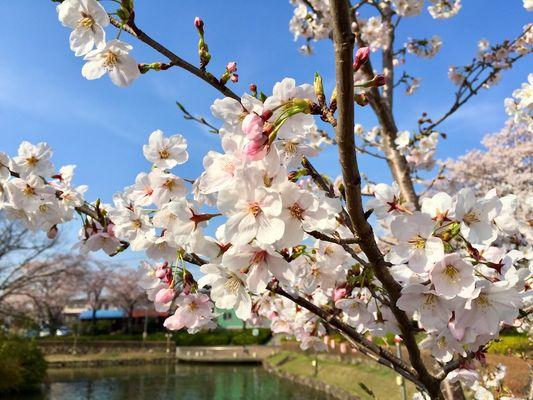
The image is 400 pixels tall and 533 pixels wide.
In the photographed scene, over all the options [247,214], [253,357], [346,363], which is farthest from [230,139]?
[253,357]

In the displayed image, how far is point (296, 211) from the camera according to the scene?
92cm

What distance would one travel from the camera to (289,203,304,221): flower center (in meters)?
0.91

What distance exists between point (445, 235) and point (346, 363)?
15.3m

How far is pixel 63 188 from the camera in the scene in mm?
1949

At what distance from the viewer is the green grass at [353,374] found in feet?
32.0

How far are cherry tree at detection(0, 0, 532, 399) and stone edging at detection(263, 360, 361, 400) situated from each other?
997 centimetres

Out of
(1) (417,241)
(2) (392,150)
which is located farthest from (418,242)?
(2) (392,150)

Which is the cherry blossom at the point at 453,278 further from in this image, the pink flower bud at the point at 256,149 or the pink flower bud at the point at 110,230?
the pink flower bud at the point at 110,230

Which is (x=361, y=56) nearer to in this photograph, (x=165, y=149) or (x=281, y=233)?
(x=281, y=233)

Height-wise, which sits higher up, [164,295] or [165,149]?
[165,149]

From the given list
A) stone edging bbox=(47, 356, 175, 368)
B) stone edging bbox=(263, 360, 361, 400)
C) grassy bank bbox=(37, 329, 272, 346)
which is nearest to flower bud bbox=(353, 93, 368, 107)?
stone edging bbox=(263, 360, 361, 400)

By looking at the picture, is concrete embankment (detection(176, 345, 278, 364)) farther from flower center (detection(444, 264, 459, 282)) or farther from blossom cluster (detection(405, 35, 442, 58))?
flower center (detection(444, 264, 459, 282))

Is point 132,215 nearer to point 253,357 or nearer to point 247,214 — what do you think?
point 247,214

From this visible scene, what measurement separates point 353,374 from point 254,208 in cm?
1338
